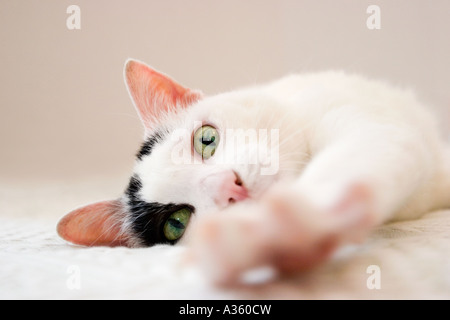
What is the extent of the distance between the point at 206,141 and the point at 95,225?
47 cm

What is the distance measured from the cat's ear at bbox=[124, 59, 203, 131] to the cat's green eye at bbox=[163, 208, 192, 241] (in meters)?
0.41

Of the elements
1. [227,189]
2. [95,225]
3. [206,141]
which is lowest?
[95,225]

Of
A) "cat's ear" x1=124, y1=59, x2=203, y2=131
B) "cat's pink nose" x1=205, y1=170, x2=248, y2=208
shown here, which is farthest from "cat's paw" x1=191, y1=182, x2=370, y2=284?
"cat's ear" x1=124, y1=59, x2=203, y2=131

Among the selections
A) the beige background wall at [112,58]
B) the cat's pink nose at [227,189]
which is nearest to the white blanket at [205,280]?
the cat's pink nose at [227,189]

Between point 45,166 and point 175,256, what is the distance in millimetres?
3154

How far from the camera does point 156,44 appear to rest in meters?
3.46

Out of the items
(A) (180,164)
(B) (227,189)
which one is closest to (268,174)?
(B) (227,189)

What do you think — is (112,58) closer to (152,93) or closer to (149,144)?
(152,93)

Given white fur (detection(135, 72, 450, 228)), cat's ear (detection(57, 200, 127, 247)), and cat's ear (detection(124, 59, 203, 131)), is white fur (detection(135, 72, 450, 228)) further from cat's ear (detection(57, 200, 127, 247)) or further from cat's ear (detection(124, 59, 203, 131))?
cat's ear (detection(57, 200, 127, 247))

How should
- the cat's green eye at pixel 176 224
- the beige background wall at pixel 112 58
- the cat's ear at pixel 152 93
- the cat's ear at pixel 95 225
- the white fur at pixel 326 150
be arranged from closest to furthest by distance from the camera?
the white fur at pixel 326 150 → the cat's green eye at pixel 176 224 → the cat's ear at pixel 95 225 → the cat's ear at pixel 152 93 → the beige background wall at pixel 112 58

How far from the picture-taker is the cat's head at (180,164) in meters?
0.97

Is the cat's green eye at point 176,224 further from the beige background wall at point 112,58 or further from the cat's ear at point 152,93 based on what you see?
the beige background wall at point 112,58

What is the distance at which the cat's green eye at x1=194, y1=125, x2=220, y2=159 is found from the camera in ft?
3.78

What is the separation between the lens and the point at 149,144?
4.49 ft
